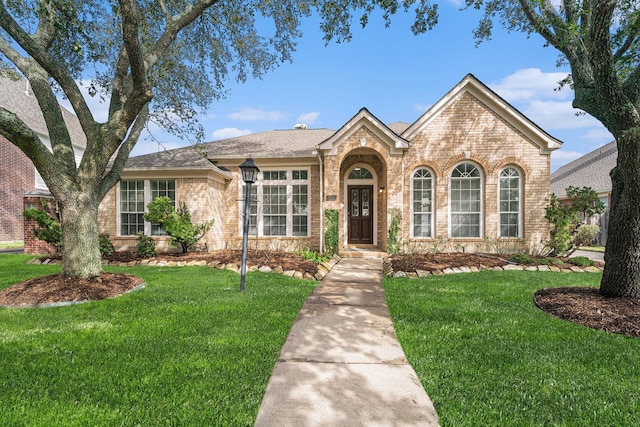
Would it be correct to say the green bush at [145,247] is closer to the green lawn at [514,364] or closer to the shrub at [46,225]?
the shrub at [46,225]

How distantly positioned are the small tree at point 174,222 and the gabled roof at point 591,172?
2108cm

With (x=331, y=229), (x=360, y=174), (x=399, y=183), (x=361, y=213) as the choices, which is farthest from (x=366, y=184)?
(x=331, y=229)

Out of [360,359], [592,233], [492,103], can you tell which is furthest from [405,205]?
[360,359]

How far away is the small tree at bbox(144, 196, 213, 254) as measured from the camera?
32.3 ft

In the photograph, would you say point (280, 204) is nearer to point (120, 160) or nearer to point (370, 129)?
point (370, 129)

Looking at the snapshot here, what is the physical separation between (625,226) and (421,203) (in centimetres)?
672

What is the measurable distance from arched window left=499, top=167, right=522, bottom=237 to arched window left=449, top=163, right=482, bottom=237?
782 mm

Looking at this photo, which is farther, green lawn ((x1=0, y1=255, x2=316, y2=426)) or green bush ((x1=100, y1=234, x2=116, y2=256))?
green bush ((x1=100, y1=234, x2=116, y2=256))

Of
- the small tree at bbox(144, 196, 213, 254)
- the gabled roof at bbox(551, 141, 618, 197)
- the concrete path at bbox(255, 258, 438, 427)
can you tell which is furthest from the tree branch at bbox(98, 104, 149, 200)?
the gabled roof at bbox(551, 141, 618, 197)

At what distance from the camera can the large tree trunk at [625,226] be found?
469 cm

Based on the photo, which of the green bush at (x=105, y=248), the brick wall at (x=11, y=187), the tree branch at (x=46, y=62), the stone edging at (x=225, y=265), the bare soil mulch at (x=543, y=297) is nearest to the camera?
the bare soil mulch at (x=543, y=297)

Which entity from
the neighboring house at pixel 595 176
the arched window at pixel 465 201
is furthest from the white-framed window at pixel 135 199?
the neighboring house at pixel 595 176

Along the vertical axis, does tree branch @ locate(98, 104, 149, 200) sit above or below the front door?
above

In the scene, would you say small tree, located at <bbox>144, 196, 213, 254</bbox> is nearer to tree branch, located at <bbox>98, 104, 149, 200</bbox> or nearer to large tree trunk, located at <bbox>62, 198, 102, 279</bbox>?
tree branch, located at <bbox>98, 104, 149, 200</bbox>
